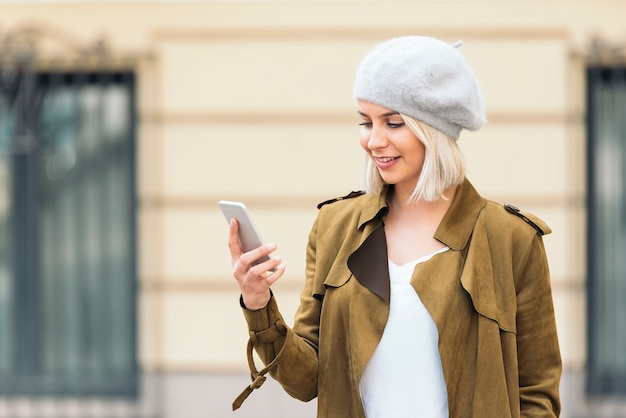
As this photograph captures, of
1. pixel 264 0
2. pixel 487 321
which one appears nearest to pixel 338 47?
pixel 264 0

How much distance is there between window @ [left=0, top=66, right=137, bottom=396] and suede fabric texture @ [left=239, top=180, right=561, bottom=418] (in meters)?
3.92

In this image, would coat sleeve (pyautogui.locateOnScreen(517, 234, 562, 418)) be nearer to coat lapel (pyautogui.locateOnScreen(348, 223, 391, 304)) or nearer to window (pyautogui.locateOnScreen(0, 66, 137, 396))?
coat lapel (pyautogui.locateOnScreen(348, 223, 391, 304))

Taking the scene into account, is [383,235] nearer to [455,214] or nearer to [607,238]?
[455,214]

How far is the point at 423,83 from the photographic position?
2.41m

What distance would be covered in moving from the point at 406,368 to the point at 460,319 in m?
0.17

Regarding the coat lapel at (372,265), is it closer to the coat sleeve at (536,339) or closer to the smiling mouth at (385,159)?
the smiling mouth at (385,159)

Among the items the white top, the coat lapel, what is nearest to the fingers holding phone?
the coat lapel

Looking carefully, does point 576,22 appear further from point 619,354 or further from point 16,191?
point 16,191

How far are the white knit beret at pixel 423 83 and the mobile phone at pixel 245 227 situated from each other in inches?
15.9

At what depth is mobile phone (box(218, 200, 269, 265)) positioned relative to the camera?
234cm

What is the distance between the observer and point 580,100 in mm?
6047

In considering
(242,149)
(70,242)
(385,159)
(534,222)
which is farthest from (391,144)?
(70,242)

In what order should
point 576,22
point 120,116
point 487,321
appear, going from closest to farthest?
point 487,321, point 576,22, point 120,116

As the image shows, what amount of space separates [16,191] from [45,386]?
1.20 meters
